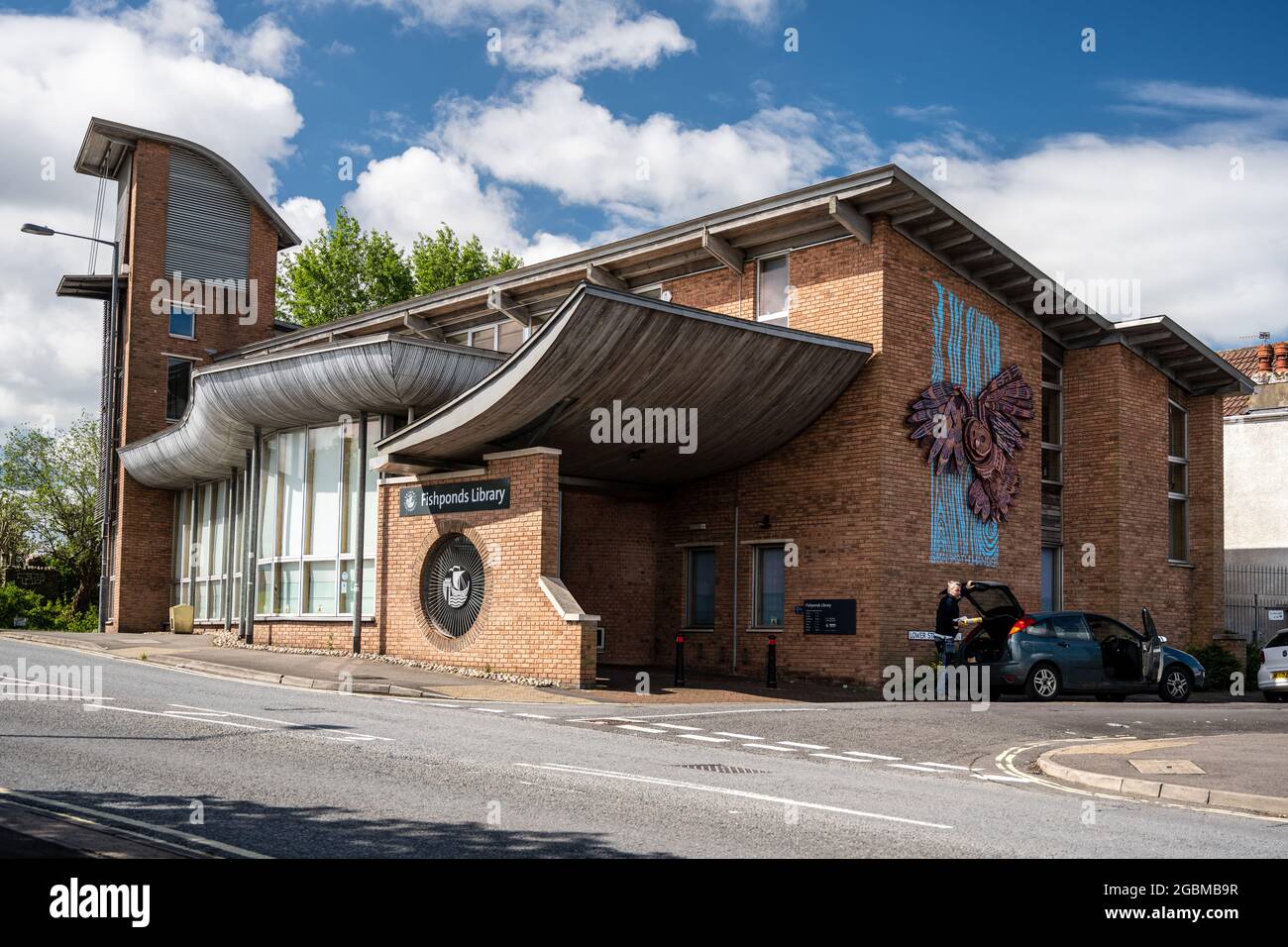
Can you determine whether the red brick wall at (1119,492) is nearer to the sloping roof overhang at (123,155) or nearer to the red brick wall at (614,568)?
the red brick wall at (614,568)

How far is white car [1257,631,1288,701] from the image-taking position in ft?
76.4

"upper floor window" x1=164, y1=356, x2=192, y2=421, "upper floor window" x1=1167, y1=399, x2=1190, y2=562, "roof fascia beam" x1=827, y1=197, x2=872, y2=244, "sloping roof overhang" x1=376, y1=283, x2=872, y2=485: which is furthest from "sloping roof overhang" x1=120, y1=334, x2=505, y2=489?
"upper floor window" x1=1167, y1=399, x2=1190, y2=562

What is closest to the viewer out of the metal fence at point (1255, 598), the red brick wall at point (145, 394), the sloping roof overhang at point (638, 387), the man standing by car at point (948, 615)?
the sloping roof overhang at point (638, 387)

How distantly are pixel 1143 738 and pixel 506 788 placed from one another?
29.9 feet

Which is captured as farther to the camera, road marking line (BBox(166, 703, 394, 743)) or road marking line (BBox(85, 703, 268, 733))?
road marking line (BBox(85, 703, 268, 733))

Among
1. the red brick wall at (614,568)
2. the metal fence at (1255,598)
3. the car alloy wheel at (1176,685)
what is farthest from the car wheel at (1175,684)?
the metal fence at (1255,598)

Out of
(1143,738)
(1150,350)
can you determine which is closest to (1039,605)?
(1150,350)

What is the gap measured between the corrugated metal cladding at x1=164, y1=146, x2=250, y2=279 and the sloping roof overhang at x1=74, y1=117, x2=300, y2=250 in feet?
1.00

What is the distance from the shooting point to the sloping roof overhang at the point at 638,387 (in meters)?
19.1

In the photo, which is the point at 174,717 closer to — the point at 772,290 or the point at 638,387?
the point at 638,387

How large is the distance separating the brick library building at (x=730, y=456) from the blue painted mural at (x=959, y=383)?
0.06 m

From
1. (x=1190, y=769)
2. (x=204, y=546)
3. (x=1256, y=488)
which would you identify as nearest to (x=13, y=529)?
(x=204, y=546)

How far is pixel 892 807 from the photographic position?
9.43 metres

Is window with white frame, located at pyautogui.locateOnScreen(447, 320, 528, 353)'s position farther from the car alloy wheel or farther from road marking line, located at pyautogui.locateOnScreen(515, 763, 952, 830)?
road marking line, located at pyautogui.locateOnScreen(515, 763, 952, 830)
